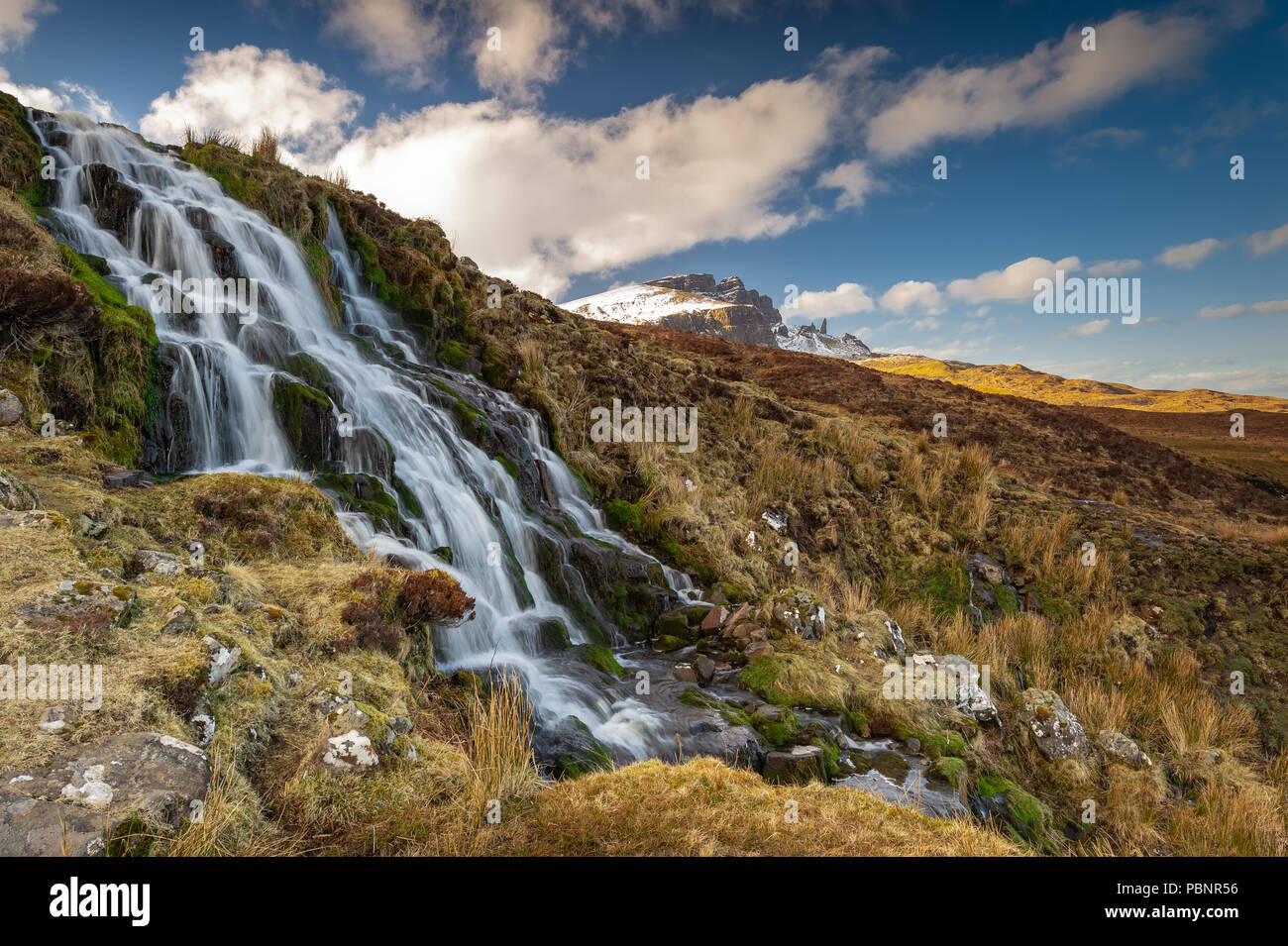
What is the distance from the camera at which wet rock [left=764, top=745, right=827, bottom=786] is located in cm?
569

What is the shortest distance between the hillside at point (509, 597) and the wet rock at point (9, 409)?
1.9 inches

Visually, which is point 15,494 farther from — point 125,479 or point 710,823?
point 710,823

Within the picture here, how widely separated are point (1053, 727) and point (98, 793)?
31.3ft

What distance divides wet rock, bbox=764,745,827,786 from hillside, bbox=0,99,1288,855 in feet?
0.16

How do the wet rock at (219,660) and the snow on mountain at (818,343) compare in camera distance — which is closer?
the wet rock at (219,660)

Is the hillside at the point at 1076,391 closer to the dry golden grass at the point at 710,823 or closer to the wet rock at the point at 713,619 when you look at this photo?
the wet rock at the point at 713,619

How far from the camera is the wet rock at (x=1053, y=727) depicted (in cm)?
754

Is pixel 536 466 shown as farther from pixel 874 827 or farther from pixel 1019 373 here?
pixel 1019 373

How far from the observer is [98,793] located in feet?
8.66

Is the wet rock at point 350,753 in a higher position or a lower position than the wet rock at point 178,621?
lower

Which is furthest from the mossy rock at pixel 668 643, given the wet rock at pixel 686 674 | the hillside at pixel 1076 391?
the hillside at pixel 1076 391

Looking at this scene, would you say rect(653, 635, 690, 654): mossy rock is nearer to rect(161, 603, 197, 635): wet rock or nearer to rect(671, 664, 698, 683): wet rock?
rect(671, 664, 698, 683): wet rock

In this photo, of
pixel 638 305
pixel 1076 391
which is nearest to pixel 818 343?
pixel 638 305

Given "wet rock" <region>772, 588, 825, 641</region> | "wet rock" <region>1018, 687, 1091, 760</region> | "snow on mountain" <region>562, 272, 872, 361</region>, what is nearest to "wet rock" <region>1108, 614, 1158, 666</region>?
"wet rock" <region>1018, 687, 1091, 760</region>
